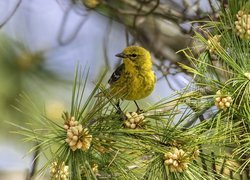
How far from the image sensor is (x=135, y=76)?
8.97ft

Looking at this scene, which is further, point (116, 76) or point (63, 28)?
point (63, 28)

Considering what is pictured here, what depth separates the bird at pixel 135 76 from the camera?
2.60 meters

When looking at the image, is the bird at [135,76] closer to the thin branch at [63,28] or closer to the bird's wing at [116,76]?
the bird's wing at [116,76]

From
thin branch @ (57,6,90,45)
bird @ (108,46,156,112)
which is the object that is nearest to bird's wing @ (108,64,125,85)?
bird @ (108,46,156,112)

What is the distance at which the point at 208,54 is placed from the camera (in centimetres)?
199

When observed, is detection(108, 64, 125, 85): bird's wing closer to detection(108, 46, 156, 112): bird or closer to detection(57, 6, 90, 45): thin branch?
detection(108, 46, 156, 112): bird

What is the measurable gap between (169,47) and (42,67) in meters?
0.80

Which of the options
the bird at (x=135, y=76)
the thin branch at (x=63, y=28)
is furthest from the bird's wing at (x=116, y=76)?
the thin branch at (x=63, y=28)

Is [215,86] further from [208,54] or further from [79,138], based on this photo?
[79,138]

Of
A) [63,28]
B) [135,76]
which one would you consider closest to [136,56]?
[135,76]

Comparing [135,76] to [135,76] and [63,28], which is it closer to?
→ [135,76]

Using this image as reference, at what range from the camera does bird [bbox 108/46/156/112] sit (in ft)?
8.54

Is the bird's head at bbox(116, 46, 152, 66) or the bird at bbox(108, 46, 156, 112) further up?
the bird's head at bbox(116, 46, 152, 66)

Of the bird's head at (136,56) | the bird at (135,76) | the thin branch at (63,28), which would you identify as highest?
the thin branch at (63,28)
